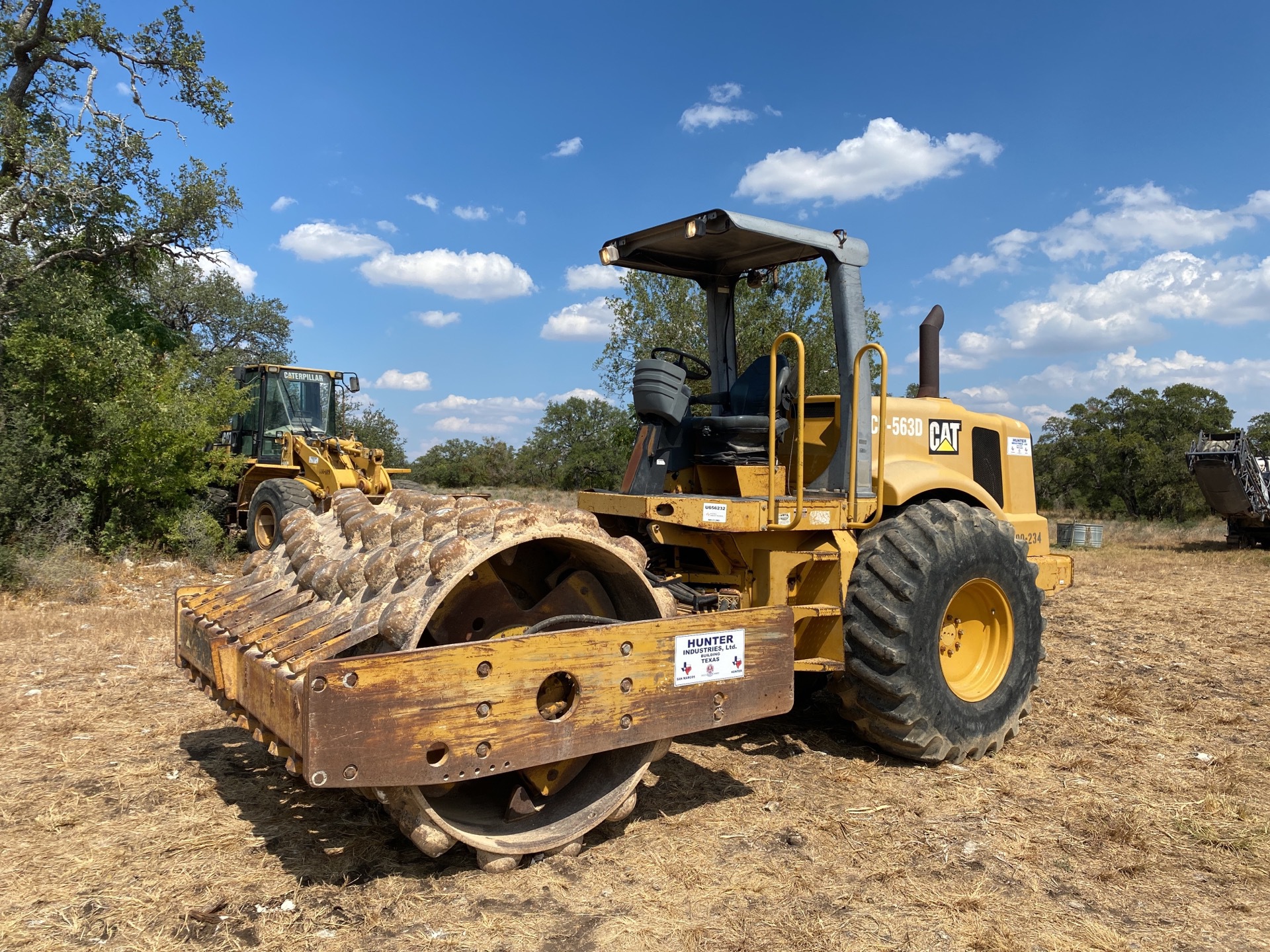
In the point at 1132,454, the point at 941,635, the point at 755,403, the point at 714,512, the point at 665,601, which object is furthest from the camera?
the point at 1132,454

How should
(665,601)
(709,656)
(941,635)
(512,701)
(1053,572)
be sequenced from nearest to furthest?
(512,701)
(709,656)
(665,601)
(941,635)
(1053,572)

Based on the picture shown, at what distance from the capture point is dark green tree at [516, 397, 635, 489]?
34438 millimetres

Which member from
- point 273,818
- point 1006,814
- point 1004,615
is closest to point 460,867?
point 273,818

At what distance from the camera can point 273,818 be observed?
3871 millimetres

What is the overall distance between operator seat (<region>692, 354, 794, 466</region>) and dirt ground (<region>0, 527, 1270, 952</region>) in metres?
1.56

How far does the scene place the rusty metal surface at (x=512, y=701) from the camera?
2.81 meters

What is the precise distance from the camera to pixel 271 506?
11.8 meters

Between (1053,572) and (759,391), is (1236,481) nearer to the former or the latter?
(1053,572)

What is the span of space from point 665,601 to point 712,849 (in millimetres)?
986

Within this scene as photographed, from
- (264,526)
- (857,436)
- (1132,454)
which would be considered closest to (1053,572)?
(857,436)

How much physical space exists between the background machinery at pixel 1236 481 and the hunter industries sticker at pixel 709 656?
743 inches

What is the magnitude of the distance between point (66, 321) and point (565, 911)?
1093cm

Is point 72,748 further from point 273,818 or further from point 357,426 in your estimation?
point 357,426

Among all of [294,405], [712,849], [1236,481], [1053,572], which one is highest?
[294,405]
